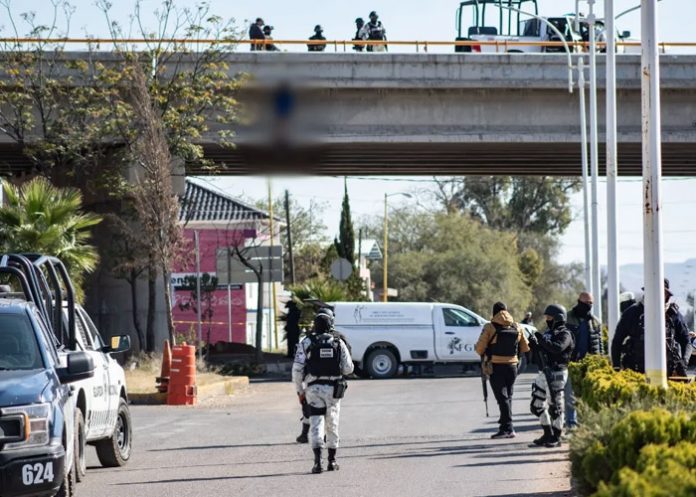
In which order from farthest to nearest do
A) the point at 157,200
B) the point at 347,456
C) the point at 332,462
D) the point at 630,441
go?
the point at 157,200 → the point at 347,456 → the point at 332,462 → the point at 630,441

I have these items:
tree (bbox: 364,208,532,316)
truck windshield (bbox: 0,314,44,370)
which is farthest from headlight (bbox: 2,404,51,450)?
tree (bbox: 364,208,532,316)

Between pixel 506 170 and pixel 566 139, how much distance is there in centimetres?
856

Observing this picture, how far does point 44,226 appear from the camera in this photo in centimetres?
2673

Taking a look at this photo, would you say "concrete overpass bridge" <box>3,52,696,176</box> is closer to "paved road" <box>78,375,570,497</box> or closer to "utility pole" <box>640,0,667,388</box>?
"paved road" <box>78,375,570,497</box>

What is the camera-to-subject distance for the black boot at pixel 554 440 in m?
16.8

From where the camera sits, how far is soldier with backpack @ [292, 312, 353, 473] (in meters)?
14.4

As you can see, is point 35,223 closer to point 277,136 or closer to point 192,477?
point 277,136

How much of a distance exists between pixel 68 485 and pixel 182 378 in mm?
14458

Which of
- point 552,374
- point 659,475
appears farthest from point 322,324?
point 659,475

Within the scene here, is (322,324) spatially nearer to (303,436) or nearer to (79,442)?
(303,436)

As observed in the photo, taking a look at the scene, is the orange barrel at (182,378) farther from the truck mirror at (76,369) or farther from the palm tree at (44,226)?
the truck mirror at (76,369)

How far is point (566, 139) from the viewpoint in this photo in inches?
1494

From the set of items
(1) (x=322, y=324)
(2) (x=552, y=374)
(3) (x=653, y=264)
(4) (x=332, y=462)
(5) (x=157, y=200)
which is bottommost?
(4) (x=332, y=462)

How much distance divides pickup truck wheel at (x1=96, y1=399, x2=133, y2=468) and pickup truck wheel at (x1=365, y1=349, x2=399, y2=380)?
20524 mm
